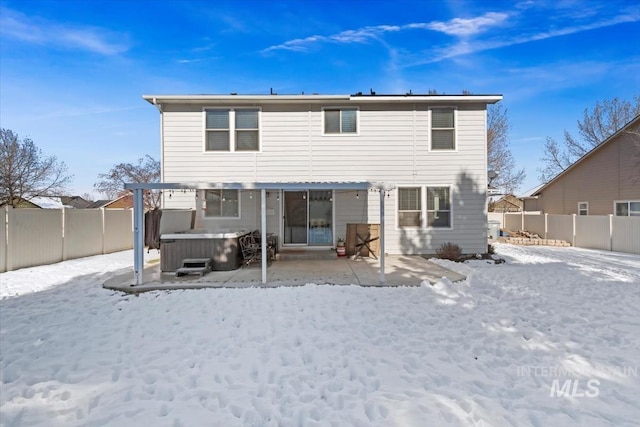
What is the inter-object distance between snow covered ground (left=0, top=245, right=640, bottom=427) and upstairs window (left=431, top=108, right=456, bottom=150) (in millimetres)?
Result: 5456

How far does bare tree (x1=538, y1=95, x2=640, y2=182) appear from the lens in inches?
936

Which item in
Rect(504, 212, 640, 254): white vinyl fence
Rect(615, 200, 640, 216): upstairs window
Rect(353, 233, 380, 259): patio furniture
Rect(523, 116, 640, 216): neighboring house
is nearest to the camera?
Rect(353, 233, 380, 259): patio furniture

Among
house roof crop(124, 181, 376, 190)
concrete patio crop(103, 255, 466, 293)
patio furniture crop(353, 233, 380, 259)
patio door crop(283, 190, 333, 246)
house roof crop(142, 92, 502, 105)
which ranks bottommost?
concrete patio crop(103, 255, 466, 293)

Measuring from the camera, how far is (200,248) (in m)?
7.90

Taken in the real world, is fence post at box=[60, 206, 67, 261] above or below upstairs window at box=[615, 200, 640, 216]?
below

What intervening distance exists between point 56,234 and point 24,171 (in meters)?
12.4

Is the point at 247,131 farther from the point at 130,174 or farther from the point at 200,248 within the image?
the point at 130,174

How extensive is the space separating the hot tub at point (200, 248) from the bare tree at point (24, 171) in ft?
54.0

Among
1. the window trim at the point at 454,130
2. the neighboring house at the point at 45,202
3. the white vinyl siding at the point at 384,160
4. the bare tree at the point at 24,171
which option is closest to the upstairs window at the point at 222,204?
the white vinyl siding at the point at 384,160

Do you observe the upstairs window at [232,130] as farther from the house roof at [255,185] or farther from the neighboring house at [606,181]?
the neighboring house at [606,181]

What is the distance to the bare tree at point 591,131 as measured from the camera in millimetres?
23781

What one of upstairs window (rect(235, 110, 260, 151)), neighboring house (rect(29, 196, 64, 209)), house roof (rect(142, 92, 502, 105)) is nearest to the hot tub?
upstairs window (rect(235, 110, 260, 151))

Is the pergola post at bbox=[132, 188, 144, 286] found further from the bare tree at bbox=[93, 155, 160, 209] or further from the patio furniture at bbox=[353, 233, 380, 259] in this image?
the bare tree at bbox=[93, 155, 160, 209]

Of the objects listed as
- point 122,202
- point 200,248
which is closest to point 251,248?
point 200,248
